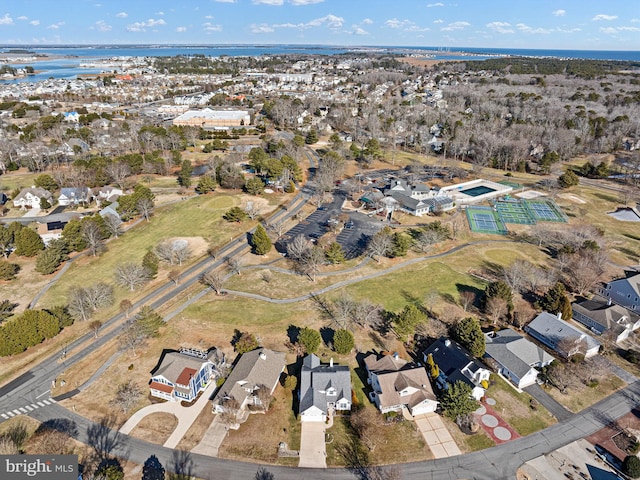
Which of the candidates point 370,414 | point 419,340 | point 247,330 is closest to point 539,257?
point 419,340

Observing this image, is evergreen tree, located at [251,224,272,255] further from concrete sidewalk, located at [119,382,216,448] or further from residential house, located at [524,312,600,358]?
residential house, located at [524,312,600,358]

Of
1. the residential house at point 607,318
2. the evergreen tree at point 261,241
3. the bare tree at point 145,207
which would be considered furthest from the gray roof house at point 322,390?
the bare tree at point 145,207

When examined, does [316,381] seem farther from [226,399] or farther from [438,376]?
[438,376]

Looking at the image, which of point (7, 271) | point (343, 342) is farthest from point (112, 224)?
point (343, 342)

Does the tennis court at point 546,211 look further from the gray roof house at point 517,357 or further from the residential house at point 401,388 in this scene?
the residential house at point 401,388

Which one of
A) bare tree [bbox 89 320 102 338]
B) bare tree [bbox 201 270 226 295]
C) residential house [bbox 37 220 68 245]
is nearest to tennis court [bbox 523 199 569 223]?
bare tree [bbox 201 270 226 295]

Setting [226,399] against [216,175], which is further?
[216,175]
